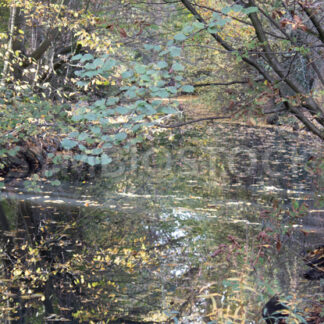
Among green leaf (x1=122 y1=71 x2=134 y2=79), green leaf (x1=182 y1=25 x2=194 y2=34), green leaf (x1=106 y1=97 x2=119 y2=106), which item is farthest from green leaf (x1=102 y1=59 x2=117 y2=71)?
green leaf (x1=182 y1=25 x2=194 y2=34)

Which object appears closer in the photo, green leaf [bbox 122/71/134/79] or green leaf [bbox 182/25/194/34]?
green leaf [bbox 182/25/194/34]

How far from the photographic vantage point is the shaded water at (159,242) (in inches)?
190

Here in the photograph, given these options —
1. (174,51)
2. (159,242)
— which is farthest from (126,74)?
(159,242)

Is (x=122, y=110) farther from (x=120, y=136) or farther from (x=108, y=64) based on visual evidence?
(x=108, y=64)

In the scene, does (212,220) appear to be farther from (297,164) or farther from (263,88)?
(297,164)

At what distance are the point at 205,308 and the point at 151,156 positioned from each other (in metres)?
10.6

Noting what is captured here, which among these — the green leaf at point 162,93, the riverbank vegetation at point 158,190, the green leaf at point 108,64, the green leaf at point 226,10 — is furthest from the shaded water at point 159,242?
the green leaf at point 226,10

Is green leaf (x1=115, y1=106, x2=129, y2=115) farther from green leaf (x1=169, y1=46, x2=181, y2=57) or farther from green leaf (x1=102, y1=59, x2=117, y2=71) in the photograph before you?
→ green leaf (x1=169, y1=46, x2=181, y2=57)

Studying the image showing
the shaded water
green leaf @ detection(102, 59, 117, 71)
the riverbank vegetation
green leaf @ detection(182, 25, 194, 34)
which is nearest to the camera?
green leaf @ detection(182, 25, 194, 34)

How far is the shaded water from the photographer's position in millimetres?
4832

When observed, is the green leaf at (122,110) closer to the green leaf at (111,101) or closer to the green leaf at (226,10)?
the green leaf at (111,101)

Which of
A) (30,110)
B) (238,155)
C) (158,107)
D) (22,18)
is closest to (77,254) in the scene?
(30,110)

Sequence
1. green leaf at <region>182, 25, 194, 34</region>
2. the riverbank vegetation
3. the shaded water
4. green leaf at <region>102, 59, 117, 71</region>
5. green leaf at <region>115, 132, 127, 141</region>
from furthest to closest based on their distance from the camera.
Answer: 1. the shaded water
2. the riverbank vegetation
3. green leaf at <region>115, 132, 127, 141</region>
4. green leaf at <region>102, 59, 117, 71</region>
5. green leaf at <region>182, 25, 194, 34</region>

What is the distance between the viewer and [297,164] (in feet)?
43.9
